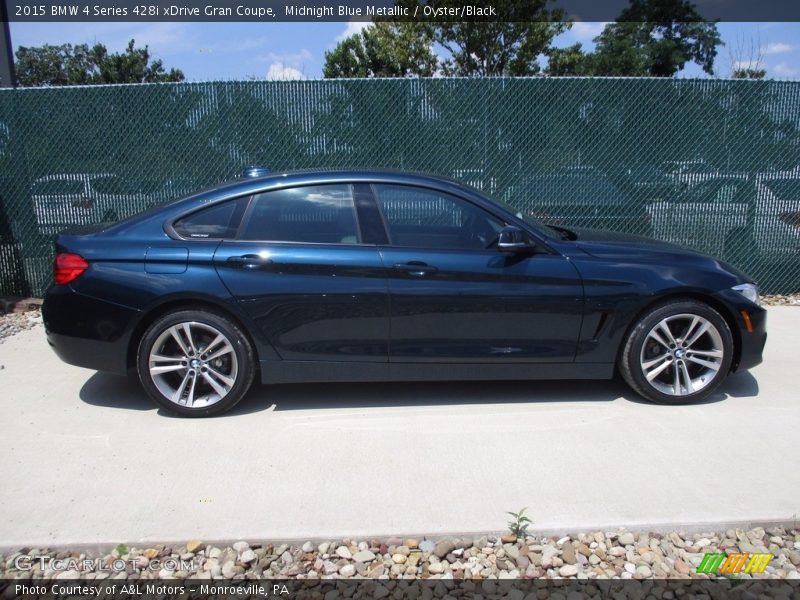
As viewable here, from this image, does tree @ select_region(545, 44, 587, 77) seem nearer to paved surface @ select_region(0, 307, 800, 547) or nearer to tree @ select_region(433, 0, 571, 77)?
tree @ select_region(433, 0, 571, 77)

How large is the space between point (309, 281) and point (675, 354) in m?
2.40

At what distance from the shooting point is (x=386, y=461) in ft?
12.3

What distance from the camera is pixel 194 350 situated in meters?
4.21

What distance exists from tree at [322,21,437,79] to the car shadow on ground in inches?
523

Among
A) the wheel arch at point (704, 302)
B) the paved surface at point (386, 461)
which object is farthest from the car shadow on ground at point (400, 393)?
→ the wheel arch at point (704, 302)

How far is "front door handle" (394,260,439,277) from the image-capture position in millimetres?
4203

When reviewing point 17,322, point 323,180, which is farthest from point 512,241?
point 17,322

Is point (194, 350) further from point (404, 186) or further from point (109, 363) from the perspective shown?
point (404, 186)

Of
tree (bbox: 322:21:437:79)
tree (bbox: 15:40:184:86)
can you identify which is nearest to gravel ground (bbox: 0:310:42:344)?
tree (bbox: 322:21:437:79)

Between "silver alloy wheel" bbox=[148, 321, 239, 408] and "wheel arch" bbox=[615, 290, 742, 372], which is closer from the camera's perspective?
"silver alloy wheel" bbox=[148, 321, 239, 408]

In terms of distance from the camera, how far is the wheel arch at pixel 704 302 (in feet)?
14.3

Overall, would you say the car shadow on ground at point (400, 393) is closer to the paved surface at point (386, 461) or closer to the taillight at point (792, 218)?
the paved surface at point (386, 461)

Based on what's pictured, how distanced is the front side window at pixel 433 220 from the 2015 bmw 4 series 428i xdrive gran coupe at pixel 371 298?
0.01m

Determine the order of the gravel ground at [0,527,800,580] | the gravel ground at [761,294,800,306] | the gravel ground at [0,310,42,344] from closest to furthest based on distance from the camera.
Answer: the gravel ground at [0,527,800,580]
the gravel ground at [0,310,42,344]
the gravel ground at [761,294,800,306]
